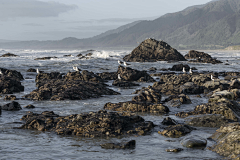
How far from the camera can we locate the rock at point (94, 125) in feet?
30.8

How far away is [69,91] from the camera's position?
1736cm

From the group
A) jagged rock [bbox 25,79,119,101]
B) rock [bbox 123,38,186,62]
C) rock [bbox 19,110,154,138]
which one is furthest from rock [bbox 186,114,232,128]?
rock [bbox 123,38,186,62]

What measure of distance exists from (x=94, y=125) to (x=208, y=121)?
4.47 meters

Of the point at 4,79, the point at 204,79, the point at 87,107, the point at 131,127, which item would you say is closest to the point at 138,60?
the point at 204,79

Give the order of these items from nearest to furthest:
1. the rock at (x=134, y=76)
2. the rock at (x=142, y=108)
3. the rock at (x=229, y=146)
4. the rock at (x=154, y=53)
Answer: the rock at (x=229, y=146), the rock at (x=142, y=108), the rock at (x=134, y=76), the rock at (x=154, y=53)

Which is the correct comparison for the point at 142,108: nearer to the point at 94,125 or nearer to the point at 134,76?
the point at 94,125

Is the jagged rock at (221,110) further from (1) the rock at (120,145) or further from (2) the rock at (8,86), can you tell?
(2) the rock at (8,86)

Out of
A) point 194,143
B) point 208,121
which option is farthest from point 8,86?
point 194,143

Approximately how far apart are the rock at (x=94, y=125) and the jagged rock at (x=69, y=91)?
5.83 metres

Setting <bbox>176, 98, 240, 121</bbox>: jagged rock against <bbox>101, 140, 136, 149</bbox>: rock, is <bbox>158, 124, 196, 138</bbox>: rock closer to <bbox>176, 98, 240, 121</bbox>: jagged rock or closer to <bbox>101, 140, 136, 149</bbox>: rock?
<bbox>101, 140, 136, 149</bbox>: rock

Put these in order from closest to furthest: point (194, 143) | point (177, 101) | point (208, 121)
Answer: point (194, 143), point (208, 121), point (177, 101)

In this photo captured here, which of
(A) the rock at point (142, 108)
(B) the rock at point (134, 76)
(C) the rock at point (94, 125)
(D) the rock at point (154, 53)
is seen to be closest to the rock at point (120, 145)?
(C) the rock at point (94, 125)

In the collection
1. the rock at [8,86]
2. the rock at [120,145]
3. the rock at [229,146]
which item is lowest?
the rock at [120,145]

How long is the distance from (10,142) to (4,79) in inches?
511
